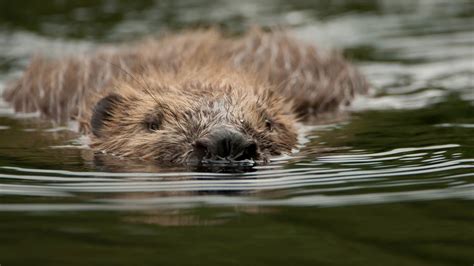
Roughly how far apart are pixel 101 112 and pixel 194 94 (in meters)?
0.91

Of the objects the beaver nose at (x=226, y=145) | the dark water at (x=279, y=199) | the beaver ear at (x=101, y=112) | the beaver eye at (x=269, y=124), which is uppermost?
the beaver ear at (x=101, y=112)

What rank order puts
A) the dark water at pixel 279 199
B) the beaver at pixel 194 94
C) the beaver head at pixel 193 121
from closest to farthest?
1. the dark water at pixel 279 199
2. the beaver head at pixel 193 121
3. the beaver at pixel 194 94

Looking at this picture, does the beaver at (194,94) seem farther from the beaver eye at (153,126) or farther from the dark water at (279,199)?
the dark water at (279,199)

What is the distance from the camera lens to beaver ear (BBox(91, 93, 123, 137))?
293 inches

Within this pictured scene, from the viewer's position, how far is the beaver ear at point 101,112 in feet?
24.4

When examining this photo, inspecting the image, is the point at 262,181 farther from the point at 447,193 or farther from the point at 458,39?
the point at 458,39

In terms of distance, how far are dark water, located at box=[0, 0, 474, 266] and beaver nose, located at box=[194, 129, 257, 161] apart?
150 mm

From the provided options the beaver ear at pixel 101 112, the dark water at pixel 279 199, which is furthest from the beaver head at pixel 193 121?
the dark water at pixel 279 199

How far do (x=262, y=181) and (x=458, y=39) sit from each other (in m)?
8.61

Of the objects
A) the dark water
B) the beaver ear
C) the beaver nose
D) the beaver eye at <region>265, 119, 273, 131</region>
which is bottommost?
the dark water

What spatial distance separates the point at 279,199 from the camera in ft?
15.8

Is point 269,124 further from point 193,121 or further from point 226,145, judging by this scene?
point 226,145

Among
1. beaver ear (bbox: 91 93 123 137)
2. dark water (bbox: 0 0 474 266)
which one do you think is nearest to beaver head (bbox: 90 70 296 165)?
beaver ear (bbox: 91 93 123 137)

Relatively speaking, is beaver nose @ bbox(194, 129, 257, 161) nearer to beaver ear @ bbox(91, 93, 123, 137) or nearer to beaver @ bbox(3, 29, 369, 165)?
beaver @ bbox(3, 29, 369, 165)
